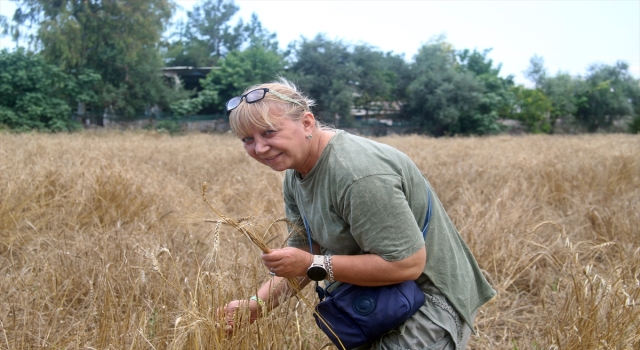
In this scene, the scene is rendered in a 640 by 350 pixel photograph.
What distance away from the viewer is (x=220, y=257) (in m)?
2.58

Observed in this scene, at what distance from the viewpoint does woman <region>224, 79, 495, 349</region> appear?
136 cm

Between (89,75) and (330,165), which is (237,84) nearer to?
(89,75)

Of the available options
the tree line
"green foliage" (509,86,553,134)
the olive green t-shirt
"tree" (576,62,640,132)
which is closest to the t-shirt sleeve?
the olive green t-shirt

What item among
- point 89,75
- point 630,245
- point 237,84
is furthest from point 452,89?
point 630,245

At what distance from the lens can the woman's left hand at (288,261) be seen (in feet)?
4.66

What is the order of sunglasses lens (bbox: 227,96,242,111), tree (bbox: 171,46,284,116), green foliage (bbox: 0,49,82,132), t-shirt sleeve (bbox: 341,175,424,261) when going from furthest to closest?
1. tree (bbox: 171,46,284,116)
2. green foliage (bbox: 0,49,82,132)
3. sunglasses lens (bbox: 227,96,242,111)
4. t-shirt sleeve (bbox: 341,175,424,261)

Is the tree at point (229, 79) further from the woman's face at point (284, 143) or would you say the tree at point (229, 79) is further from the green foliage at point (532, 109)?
the woman's face at point (284, 143)

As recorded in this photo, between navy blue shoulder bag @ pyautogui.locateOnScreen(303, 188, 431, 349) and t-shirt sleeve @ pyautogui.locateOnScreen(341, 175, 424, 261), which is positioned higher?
t-shirt sleeve @ pyautogui.locateOnScreen(341, 175, 424, 261)

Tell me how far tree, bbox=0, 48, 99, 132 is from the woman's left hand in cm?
2253

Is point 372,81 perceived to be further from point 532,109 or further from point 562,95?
point 562,95

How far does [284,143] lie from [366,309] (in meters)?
0.53

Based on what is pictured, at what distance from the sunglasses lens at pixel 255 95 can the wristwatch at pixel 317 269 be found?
0.47 meters

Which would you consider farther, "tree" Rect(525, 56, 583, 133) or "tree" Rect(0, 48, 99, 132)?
"tree" Rect(525, 56, 583, 133)

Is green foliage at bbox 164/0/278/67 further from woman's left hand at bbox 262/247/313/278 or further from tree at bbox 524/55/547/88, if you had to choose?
woman's left hand at bbox 262/247/313/278
